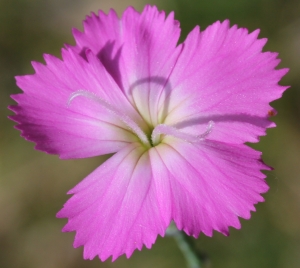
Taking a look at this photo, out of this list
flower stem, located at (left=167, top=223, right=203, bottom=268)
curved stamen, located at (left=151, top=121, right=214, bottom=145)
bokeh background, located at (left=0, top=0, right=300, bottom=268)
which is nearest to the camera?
curved stamen, located at (left=151, top=121, right=214, bottom=145)

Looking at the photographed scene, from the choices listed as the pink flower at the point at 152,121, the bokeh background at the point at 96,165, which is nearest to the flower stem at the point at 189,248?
the pink flower at the point at 152,121

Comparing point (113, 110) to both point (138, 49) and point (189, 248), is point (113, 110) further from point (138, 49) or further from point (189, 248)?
point (189, 248)

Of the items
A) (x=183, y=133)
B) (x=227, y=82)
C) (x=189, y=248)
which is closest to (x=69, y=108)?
(x=183, y=133)

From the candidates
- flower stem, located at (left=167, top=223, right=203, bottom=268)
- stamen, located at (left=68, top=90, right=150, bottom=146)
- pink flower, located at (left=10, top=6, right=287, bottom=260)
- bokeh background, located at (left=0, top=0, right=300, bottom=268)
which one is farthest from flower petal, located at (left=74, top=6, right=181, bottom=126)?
bokeh background, located at (left=0, top=0, right=300, bottom=268)

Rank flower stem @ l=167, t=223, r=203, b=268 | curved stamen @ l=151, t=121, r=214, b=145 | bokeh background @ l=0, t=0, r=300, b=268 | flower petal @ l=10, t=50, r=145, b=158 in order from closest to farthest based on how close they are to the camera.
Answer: curved stamen @ l=151, t=121, r=214, b=145
flower petal @ l=10, t=50, r=145, b=158
flower stem @ l=167, t=223, r=203, b=268
bokeh background @ l=0, t=0, r=300, b=268

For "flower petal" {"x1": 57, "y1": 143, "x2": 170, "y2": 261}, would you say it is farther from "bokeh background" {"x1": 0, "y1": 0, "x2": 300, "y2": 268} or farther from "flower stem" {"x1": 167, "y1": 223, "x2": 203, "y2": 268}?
"bokeh background" {"x1": 0, "y1": 0, "x2": 300, "y2": 268}

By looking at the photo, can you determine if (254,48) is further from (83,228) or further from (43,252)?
(43,252)
